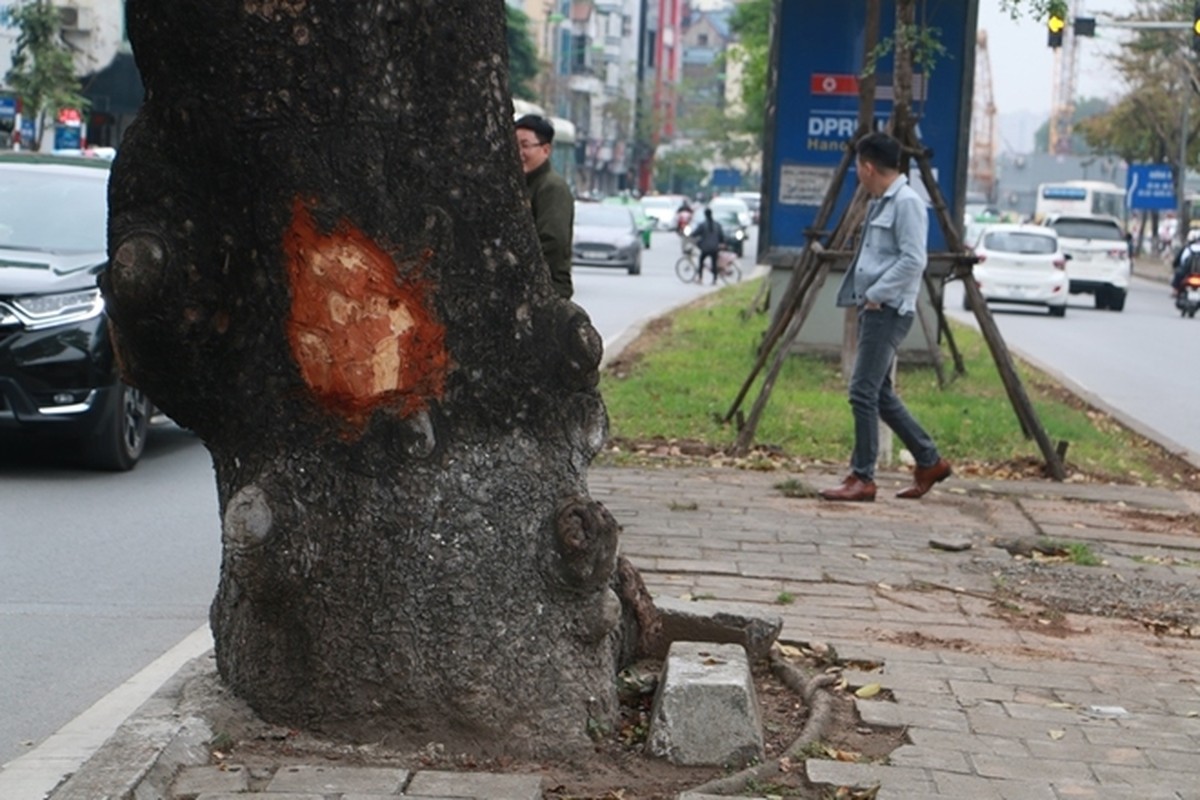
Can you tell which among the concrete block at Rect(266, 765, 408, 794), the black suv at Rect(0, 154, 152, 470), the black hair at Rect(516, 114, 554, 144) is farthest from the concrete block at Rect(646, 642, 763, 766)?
the black suv at Rect(0, 154, 152, 470)

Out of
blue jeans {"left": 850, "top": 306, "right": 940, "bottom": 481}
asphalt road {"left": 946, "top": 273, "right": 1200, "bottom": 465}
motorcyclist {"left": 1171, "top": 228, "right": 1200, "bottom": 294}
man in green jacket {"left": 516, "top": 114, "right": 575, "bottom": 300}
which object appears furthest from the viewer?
motorcyclist {"left": 1171, "top": 228, "right": 1200, "bottom": 294}

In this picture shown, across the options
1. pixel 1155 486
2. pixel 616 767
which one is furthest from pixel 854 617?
pixel 1155 486

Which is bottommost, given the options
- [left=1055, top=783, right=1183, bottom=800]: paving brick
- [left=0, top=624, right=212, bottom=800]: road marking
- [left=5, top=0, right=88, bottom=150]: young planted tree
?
[left=0, top=624, right=212, bottom=800]: road marking

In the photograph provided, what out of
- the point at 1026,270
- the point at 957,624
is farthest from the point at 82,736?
the point at 1026,270

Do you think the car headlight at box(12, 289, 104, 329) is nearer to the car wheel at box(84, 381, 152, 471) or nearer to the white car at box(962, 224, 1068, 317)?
the car wheel at box(84, 381, 152, 471)

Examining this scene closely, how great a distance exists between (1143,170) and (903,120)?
68840 millimetres

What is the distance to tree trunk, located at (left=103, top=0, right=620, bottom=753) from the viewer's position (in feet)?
16.6

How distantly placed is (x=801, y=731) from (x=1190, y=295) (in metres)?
35.5

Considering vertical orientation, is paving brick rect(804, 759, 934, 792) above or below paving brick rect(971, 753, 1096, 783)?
above

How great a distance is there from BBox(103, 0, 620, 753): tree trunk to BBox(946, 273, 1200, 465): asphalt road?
9.27 m

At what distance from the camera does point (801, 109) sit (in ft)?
64.0

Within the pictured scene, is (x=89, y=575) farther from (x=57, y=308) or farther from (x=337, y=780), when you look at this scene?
(x=337, y=780)

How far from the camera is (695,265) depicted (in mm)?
45406

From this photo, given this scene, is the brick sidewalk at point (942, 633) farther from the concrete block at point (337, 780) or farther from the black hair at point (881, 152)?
the black hair at point (881, 152)
